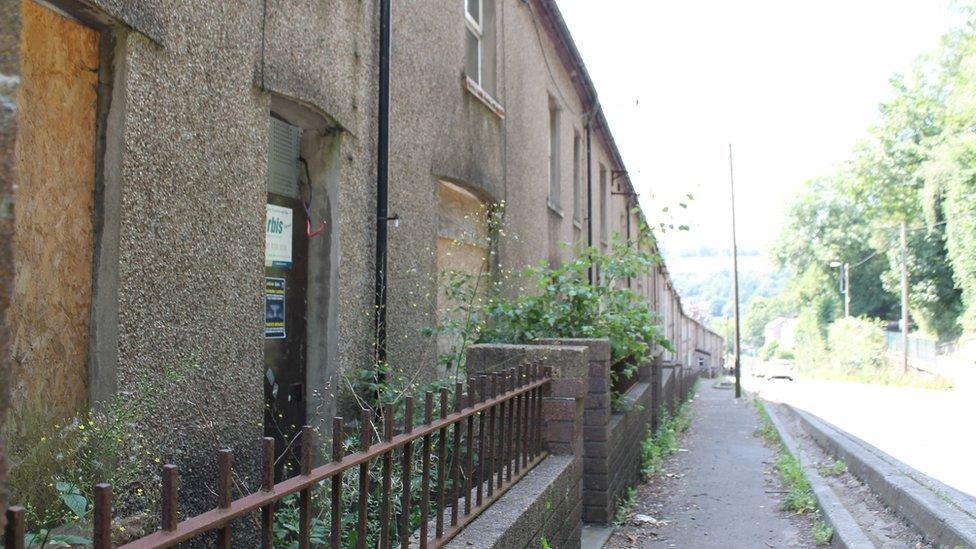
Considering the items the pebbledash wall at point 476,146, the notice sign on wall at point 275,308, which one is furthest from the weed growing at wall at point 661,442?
the notice sign on wall at point 275,308

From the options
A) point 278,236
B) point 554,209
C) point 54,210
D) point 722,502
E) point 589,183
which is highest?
point 589,183

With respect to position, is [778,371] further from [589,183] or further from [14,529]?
[14,529]

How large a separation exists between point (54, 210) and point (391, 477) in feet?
5.77

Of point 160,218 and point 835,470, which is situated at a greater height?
point 160,218

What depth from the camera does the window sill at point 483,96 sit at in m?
7.99

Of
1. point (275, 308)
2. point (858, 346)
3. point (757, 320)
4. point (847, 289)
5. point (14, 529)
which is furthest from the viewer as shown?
point (757, 320)

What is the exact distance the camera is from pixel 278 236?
5.32m

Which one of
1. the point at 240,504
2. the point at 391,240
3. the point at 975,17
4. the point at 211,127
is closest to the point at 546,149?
the point at 391,240

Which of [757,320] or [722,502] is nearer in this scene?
[722,502]

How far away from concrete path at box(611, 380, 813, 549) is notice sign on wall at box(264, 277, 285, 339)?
276 cm

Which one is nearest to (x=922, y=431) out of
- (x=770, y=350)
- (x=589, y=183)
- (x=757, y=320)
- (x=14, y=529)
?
(x=589, y=183)

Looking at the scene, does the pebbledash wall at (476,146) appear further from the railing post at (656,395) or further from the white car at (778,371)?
the white car at (778,371)

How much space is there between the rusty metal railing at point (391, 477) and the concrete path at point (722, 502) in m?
2.06

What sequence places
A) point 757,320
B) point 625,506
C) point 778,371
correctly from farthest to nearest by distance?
point 757,320
point 778,371
point 625,506
